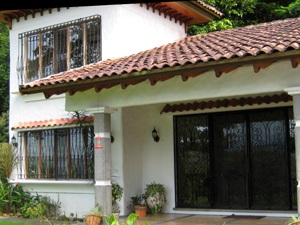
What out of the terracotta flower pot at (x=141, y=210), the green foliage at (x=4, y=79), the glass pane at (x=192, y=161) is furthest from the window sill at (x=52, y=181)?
the green foliage at (x=4, y=79)

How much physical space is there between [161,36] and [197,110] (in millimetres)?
3584

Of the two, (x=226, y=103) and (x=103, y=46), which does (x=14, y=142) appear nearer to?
(x=103, y=46)

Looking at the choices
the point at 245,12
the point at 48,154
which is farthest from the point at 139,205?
the point at 245,12

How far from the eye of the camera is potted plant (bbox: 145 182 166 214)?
11.8 m

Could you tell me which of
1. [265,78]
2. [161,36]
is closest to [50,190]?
[161,36]

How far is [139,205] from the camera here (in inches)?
465

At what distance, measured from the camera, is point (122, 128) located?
1190 cm

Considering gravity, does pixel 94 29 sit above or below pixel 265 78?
above

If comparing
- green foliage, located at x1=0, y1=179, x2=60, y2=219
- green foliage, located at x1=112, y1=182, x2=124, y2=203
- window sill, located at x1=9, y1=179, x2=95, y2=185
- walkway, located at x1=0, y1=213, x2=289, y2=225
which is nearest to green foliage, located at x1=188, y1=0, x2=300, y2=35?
window sill, located at x1=9, y1=179, x2=95, y2=185

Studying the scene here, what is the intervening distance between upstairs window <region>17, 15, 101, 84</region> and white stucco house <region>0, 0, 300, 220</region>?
3cm

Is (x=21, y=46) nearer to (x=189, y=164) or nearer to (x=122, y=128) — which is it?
(x=122, y=128)

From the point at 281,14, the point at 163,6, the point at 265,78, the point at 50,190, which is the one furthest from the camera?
the point at 281,14

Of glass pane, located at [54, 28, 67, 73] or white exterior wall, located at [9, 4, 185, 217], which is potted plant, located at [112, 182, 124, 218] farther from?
glass pane, located at [54, 28, 67, 73]

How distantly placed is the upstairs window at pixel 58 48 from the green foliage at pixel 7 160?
216cm
